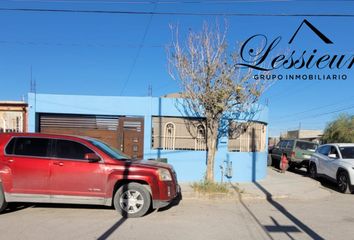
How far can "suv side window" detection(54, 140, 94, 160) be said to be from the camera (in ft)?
32.0

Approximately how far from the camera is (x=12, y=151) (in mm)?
9836

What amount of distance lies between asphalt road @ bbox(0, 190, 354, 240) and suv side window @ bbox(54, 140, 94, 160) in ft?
4.17

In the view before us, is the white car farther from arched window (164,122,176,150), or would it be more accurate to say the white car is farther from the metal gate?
the metal gate

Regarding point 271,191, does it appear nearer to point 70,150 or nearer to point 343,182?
point 343,182

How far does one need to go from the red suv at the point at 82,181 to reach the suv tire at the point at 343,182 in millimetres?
7686

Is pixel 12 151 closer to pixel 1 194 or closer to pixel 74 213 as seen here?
pixel 1 194

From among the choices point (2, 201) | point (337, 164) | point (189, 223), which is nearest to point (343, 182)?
point (337, 164)

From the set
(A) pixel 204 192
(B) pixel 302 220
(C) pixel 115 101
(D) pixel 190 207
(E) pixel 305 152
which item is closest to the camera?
(B) pixel 302 220

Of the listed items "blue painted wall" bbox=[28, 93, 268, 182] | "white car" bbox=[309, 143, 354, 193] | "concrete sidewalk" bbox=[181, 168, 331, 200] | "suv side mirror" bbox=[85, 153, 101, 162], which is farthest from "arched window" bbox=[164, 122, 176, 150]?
"suv side mirror" bbox=[85, 153, 101, 162]

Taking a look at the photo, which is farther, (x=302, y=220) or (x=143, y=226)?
(x=302, y=220)

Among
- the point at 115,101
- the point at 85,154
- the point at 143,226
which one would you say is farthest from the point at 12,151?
the point at 115,101

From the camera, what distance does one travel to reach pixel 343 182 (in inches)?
587

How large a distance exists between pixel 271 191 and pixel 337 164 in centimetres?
302

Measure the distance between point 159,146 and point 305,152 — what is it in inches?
376
